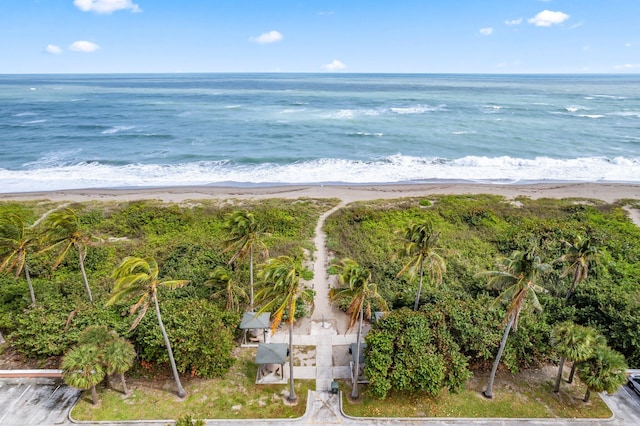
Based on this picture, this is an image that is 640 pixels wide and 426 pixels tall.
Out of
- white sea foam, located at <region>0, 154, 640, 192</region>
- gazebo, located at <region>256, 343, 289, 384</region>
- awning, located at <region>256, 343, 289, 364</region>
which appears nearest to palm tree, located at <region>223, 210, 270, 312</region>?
awning, located at <region>256, 343, 289, 364</region>

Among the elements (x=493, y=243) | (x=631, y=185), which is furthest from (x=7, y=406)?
(x=631, y=185)

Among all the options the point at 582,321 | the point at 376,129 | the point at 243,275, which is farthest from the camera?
the point at 376,129

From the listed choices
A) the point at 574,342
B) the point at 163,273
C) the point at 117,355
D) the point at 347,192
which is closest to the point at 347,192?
the point at 347,192

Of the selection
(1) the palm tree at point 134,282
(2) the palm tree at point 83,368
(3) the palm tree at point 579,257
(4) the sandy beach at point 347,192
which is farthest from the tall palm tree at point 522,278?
(4) the sandy beach at point 347,192

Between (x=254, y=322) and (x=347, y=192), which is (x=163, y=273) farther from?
(x=347, y=192)

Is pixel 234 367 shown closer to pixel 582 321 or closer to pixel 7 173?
pixel 582 321

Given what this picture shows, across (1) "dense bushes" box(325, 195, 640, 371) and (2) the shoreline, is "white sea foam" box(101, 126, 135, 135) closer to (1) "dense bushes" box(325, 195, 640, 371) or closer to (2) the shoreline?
(2) the shoreline

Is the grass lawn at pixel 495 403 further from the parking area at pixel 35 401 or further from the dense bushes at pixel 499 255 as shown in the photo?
the parking area at pixel 35 401
